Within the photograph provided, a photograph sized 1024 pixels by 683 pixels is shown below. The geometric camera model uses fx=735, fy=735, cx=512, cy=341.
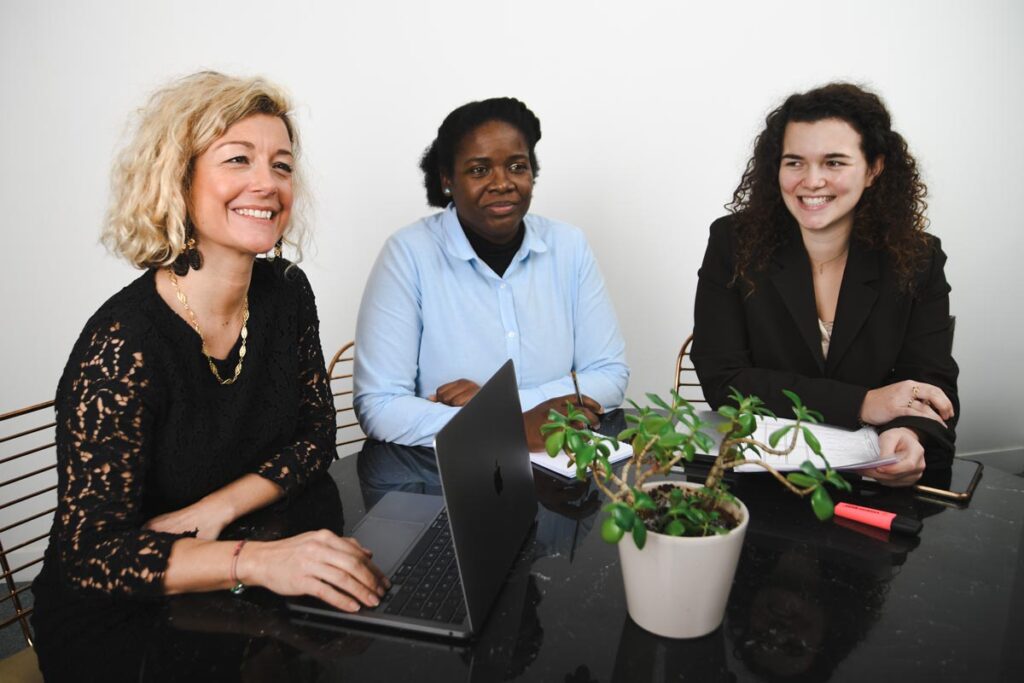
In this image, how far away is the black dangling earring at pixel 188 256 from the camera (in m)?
1.36

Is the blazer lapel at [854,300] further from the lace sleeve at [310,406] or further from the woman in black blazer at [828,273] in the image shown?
the lace sleeve at [310,406]

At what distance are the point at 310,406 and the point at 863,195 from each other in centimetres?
150

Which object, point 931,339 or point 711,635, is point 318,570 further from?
point 931,339

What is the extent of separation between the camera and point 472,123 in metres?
2.03

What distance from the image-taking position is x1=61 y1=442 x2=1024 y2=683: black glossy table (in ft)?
2.78

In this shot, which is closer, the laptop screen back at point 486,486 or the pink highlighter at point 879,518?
the laptop screen back at point 486,486

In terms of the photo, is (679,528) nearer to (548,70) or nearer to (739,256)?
(739,256)

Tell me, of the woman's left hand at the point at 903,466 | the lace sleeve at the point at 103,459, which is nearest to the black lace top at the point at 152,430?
the lace sleeve at the point at 103,459

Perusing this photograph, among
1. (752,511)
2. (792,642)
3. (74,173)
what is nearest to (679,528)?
(792,642)

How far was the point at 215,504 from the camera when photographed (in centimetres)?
126

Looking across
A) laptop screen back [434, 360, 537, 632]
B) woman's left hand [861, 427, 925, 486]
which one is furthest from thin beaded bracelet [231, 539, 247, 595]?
woman's left hand [861, 427, 925, 486]

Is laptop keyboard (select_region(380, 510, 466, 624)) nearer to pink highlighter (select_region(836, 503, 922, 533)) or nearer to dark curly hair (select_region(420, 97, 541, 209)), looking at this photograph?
pink highlighter (select_region(836, 503, 922, 533))

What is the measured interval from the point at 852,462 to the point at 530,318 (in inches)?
39.0

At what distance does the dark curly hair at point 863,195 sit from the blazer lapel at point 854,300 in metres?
0.05
